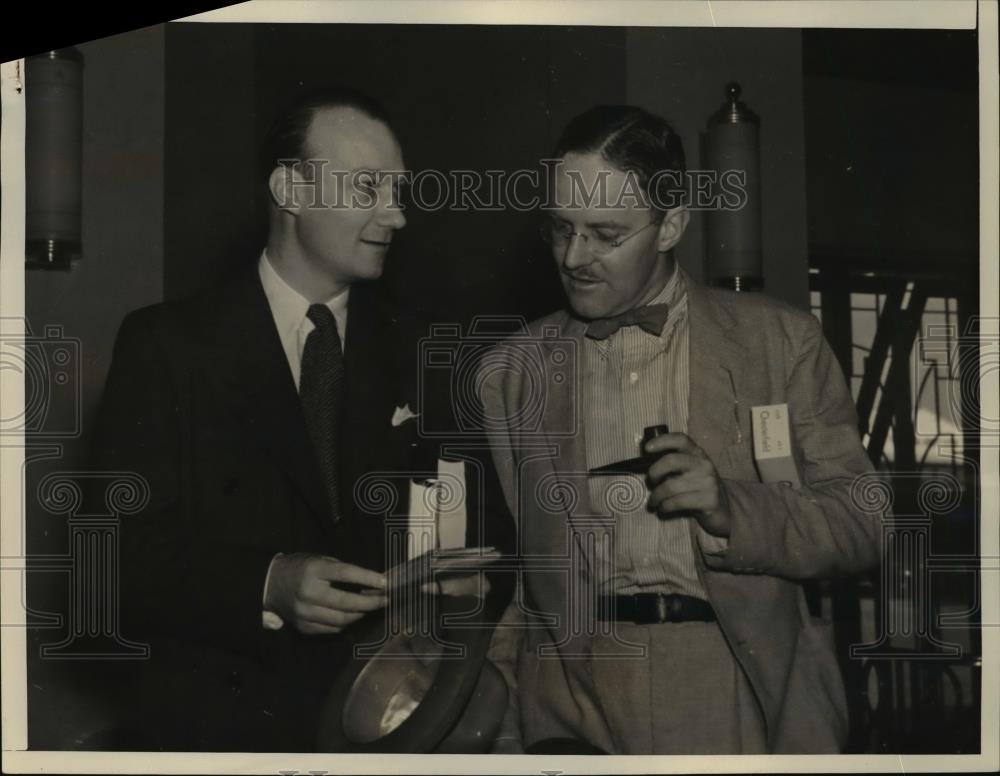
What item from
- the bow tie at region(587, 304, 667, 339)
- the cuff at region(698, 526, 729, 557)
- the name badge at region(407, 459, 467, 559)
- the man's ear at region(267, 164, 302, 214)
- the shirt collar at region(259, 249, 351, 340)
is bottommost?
the cuff at region(698, 526, 729, 557)

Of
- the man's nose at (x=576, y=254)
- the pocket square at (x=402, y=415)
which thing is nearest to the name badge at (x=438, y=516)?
the pocket square at (x=402, y=415)

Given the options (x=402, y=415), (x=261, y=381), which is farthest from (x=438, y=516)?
(x=261, y=381)

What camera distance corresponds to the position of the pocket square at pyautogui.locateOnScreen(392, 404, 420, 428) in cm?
278

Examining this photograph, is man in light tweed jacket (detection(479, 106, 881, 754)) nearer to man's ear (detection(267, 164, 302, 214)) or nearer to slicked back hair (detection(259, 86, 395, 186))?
slicked back hair (detection(259, 86, 395, 186))

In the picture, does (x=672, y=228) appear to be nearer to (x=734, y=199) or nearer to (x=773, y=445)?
(x=734, y=199)

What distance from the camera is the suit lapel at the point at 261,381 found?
275cm

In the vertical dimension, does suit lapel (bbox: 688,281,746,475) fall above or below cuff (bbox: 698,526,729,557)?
above

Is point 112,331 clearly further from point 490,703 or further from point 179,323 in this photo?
point 490,703

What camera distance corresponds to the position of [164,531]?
2.76m

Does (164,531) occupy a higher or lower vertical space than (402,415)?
lower

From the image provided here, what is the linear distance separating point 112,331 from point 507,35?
110cm

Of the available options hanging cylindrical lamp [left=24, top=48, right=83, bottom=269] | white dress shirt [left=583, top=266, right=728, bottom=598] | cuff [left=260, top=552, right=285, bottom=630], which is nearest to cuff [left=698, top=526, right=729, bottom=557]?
white dress shirt [left=583, top=266, right=728, bottom=598]

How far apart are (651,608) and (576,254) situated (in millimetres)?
788

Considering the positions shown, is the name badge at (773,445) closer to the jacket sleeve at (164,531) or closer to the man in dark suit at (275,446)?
the man in dark suit at (275,446)
